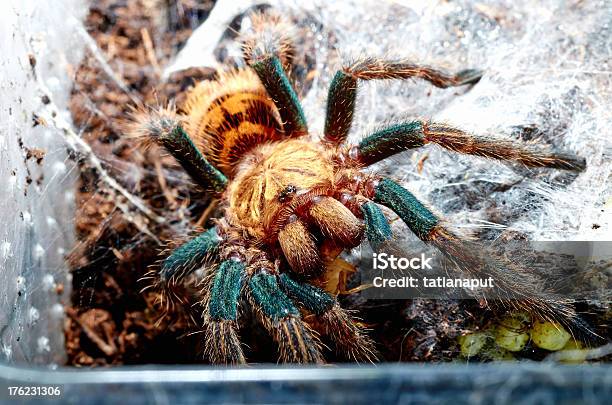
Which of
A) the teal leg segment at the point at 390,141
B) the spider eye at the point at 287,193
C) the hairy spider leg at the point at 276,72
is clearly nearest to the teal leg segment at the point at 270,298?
the spider eye at the point at 287,193

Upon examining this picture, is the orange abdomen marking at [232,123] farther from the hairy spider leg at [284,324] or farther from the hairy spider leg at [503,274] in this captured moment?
the hairy spider leg at [503,274]

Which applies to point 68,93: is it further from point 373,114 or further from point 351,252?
point 351,252

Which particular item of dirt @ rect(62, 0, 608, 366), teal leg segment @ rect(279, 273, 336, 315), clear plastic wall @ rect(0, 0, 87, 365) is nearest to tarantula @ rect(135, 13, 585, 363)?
teal leg segment @ rect(279, 273, 336, 315)

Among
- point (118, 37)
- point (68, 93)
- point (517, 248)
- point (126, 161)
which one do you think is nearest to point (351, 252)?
point (517, 248)

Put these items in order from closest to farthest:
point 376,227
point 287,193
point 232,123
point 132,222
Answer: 1. point 376,227
2. point 287,193
3. point 232,123
4. point 132,222

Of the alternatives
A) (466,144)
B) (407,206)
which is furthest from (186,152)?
(466,144)

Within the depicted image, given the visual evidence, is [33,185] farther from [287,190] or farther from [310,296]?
[310,296]

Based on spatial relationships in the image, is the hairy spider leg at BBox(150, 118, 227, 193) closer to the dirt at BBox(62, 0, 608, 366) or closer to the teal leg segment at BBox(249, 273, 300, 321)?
the dirt at BBox(62, 0, 608, 366)
